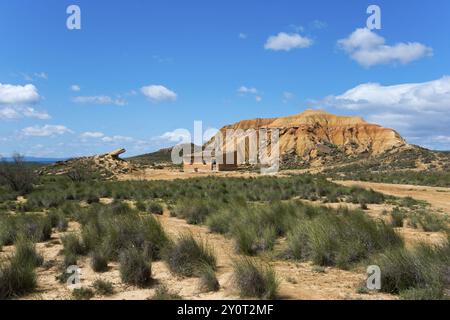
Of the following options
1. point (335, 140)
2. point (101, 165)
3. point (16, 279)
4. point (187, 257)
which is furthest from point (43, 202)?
point (335, 140)

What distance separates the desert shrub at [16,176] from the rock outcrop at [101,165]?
1908 centimetres

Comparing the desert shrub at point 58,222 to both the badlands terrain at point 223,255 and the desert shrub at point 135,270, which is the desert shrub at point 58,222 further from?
the desert shrub at point 135,270

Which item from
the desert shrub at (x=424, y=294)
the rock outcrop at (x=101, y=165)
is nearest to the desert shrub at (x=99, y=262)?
the desert shrub at (x=424, y=294)

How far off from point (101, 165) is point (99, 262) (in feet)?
166

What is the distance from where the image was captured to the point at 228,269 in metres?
8.87

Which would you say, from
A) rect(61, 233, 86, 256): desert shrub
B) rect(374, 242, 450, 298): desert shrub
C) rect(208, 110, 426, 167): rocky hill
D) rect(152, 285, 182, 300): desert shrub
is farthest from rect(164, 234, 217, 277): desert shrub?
rect(208, 110, 426, 167): rocky hill

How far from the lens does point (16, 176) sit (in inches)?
1154

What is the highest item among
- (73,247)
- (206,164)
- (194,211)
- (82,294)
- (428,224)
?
(206,164)

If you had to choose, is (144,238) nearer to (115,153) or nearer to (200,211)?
(200,211)

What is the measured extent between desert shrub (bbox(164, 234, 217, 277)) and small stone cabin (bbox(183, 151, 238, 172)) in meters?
51.3

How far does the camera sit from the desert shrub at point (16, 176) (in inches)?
1132

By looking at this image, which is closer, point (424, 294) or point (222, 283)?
point (424, 294)

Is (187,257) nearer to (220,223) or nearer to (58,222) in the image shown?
(220,223)
